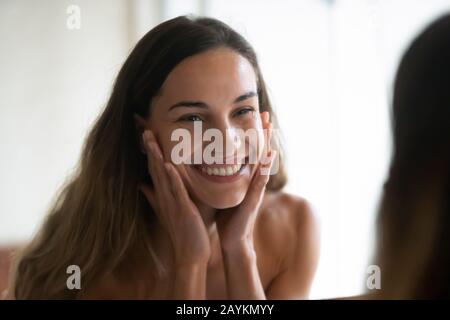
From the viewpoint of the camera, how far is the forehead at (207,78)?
2.76 feet

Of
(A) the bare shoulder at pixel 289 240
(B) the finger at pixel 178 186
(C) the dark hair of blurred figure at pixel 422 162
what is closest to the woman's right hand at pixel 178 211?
(B) the finger at pixel 178 186

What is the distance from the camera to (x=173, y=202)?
877 mm

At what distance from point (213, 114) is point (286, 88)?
0.16 m

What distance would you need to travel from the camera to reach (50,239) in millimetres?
936

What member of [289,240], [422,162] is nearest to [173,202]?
[289,240]

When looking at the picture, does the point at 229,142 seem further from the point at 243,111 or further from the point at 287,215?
the point at 287,215

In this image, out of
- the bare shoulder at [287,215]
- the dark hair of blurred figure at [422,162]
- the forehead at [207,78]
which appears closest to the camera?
the dark hair of blurred figure at [422,162]

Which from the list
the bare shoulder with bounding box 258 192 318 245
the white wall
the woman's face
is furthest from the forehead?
the bare shoulder with bounding box 258 192 318 245

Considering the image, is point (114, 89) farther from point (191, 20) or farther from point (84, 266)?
point (84, 266)

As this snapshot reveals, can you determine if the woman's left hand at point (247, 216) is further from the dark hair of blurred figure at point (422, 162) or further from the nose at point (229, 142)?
the dark hair of blurred figure at point (422, 162)

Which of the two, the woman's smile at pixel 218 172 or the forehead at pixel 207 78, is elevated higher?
the forehead at pixel 207 78

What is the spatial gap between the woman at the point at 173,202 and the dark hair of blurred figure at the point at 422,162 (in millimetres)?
209

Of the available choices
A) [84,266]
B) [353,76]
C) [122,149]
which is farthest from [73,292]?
[353,76]

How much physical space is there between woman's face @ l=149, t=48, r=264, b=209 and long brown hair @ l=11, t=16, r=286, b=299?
0.03 meters
